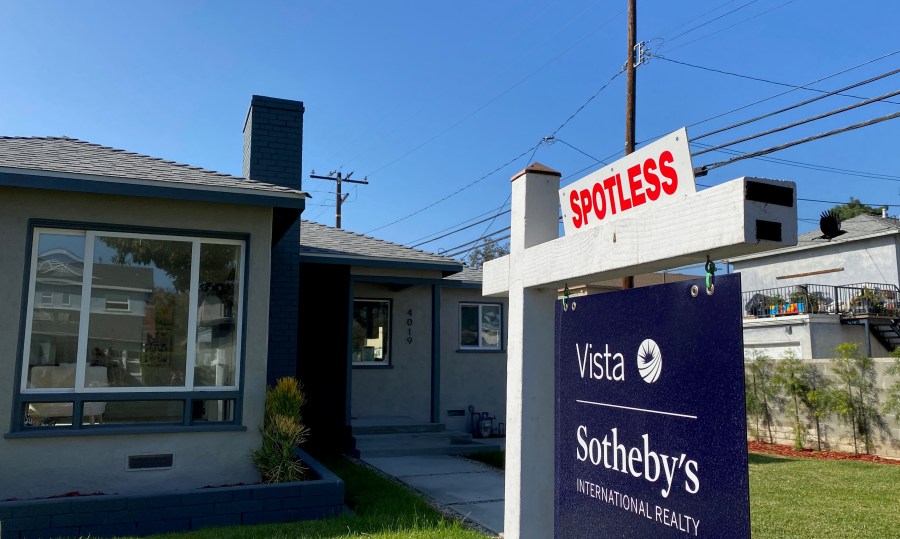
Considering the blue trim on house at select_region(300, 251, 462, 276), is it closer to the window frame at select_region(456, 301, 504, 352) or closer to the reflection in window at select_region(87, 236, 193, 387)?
the window frame at select_region(456, 301, 504, 352)

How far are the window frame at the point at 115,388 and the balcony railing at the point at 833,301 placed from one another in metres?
20.2

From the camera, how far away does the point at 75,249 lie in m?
7.46

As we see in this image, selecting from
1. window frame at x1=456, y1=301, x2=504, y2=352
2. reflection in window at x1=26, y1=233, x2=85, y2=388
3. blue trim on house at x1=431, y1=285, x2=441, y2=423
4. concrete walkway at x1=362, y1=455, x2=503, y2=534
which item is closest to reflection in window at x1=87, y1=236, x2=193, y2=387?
reflection in window at x1=26, y1=233, x2=85, y2=388

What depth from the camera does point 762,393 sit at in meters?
14.8

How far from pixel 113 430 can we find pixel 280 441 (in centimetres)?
175

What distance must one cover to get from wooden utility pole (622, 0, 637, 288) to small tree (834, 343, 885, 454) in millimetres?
4345

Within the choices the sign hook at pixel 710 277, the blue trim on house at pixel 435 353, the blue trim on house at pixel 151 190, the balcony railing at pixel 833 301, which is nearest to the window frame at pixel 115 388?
the blue trim on house at pixel 151 190

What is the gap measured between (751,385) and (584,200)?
14.4m

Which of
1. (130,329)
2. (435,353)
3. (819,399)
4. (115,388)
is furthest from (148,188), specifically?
(819,399)

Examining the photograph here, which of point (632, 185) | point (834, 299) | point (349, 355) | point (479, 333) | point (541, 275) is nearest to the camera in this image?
point (632, 185)

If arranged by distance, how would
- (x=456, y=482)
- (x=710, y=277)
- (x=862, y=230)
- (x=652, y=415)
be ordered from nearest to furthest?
1. (x=710, y=277)
2. (x=652, y=415)
3. (x=456, y=482)
4. (x=862, y=230)

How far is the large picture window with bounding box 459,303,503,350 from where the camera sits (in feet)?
49.5

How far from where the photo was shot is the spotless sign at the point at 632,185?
198 cm

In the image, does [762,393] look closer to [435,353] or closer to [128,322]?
[435,353]
